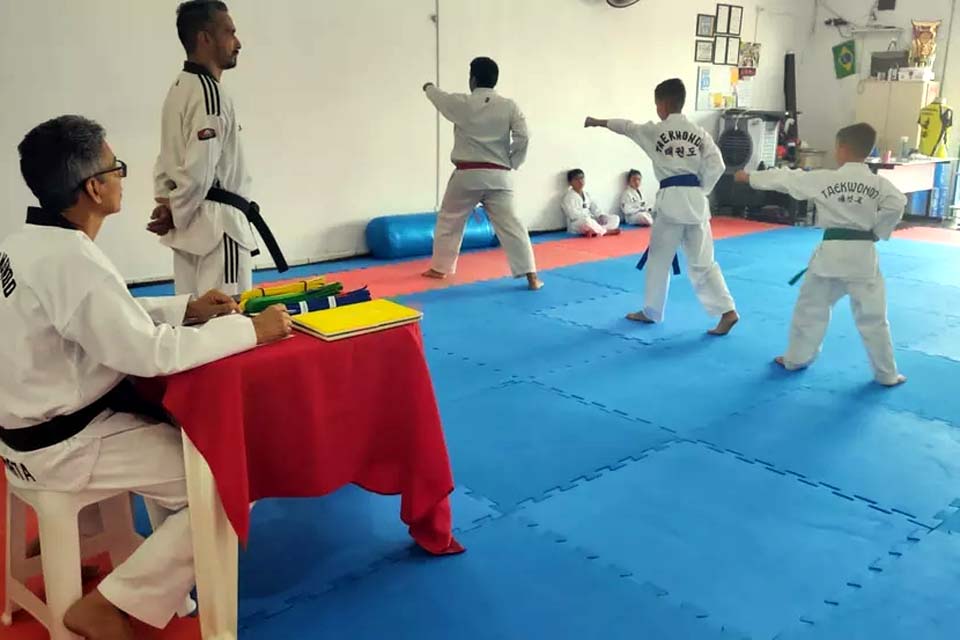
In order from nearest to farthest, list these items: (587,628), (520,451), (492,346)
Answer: (587,628) → (520,451) → (492,346)

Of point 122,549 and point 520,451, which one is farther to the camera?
point 520,451

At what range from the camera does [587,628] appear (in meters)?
2.21

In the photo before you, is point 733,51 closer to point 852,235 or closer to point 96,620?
point 852,235

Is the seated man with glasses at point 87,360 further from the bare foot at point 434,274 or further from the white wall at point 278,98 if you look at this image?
the bare foot at point 434,274

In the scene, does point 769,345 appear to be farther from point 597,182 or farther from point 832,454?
point 597,182

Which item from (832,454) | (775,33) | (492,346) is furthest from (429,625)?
(775,33)

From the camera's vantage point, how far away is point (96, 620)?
1.91 metres

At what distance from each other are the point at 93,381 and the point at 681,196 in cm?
377

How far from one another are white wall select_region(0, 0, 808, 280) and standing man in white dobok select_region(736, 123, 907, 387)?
391cm

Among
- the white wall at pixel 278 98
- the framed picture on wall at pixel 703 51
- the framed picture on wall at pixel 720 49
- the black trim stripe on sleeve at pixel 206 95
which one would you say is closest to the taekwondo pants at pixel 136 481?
the black trim stripe on sleeve at pixel 206 95

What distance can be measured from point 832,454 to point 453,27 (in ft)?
17.9

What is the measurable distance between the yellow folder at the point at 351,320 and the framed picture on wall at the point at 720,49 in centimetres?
872

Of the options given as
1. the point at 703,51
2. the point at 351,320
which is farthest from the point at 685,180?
the point at 703,51

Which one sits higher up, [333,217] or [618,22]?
[618,22]
